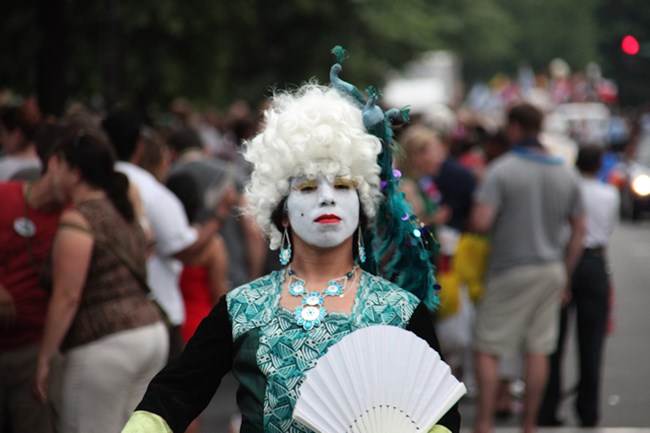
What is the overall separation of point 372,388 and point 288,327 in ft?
1.39

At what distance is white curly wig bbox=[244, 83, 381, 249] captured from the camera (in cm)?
407

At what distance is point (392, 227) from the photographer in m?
4.42

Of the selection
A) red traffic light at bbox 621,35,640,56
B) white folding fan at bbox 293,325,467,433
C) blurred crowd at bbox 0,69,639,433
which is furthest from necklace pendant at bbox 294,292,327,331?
red traffic light at bbox 621,35,640,56

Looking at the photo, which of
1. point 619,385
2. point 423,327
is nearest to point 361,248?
point 423,327

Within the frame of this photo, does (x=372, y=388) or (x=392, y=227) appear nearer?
(x=372, y=388)

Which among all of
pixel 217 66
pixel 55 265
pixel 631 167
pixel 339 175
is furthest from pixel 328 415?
pixel 631 167

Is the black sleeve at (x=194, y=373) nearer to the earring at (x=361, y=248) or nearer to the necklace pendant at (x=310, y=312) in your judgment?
the necklace pendant at (x=310, y=312)

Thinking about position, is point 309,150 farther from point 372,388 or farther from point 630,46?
point 630,46

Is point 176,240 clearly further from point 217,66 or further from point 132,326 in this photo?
point 217,66

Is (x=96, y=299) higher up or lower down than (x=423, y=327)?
higher up

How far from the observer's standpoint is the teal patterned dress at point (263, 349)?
3.92 meters

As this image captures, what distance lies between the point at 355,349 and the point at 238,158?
8.72 meters

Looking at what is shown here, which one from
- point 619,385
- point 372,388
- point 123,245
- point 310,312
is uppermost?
point 619,385

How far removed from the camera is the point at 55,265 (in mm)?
5703
